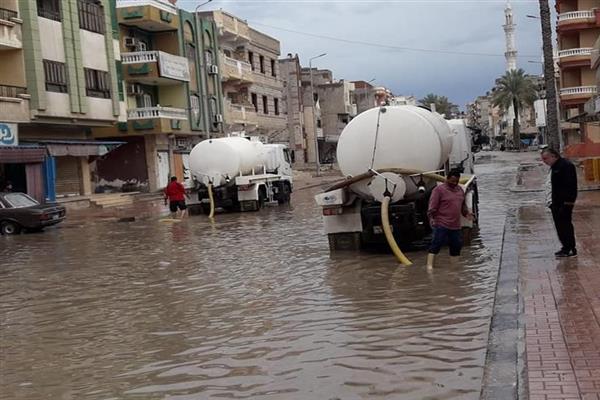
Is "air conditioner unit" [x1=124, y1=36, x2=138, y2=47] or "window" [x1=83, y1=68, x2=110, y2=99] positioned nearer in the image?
"window" [x1=83, y1=68, x2=110, y2=99]

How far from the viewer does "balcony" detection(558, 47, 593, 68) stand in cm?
5125

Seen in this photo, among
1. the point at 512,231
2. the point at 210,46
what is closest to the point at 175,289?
the point at 512,231

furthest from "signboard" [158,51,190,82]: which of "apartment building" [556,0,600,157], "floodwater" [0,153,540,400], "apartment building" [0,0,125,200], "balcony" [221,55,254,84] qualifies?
"apartment building" [556,0,600,157]

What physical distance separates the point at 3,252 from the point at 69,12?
17833mm

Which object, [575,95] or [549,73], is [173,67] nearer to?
[549,73]

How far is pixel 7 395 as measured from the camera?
5914 mm

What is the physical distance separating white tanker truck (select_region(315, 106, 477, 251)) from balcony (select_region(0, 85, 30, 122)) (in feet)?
61.1

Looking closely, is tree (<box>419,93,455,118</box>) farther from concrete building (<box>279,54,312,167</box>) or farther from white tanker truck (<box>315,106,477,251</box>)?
white tanker truck (<box>315,106,477,251</box>)

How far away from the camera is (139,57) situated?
3938 cm

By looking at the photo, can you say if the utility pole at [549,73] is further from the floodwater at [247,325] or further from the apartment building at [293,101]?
the apartment building at [293,101]

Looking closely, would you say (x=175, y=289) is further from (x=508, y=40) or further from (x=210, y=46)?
(x=508, y=40)

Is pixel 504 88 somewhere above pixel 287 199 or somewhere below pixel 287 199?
above

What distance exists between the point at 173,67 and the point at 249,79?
13865 millimetres

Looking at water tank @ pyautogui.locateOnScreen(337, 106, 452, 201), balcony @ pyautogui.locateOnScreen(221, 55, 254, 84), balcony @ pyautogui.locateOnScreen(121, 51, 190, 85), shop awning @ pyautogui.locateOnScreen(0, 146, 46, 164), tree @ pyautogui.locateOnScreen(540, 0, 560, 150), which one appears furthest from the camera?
balcony @ pyautogui.locateOnScreen(221, 55, 254, 84)
